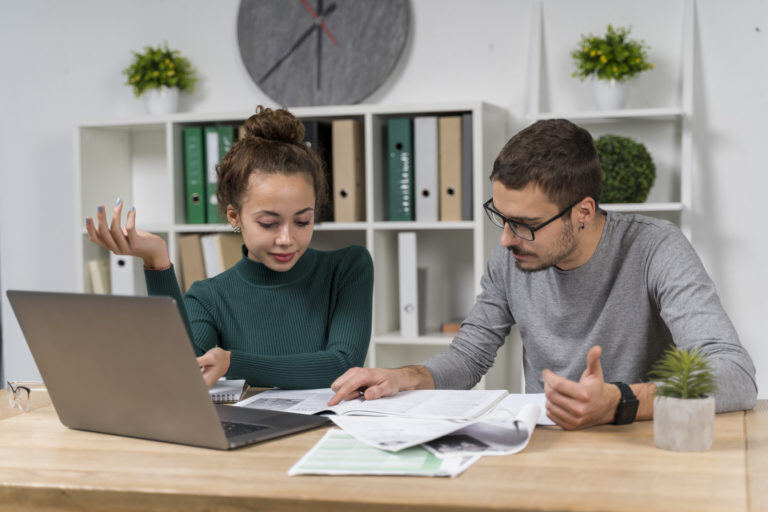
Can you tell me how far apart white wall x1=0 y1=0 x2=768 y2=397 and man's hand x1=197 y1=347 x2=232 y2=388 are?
5.28ft

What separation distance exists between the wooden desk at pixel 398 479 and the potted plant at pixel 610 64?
1.55 m

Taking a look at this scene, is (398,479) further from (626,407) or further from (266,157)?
(266,157)

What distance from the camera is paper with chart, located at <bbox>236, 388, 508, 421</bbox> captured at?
117 cm

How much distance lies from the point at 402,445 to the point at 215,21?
2.37 meters

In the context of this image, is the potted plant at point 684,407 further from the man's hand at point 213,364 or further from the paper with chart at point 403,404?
the man's hand at point 213,364

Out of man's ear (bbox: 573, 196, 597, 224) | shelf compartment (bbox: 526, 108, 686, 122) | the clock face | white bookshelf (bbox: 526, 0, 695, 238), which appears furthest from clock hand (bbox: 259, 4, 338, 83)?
man's ear (bbox: 573, 196, 597, 224)

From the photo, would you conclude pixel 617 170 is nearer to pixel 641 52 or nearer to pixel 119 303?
pixel 641 52

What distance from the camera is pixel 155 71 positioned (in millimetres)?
2869

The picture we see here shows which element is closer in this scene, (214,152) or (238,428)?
(238,428)

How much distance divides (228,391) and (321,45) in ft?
5.64

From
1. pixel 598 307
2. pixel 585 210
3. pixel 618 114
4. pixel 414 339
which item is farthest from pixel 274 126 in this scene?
pixel 618 114

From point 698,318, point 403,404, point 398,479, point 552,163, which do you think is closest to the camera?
point 398,479

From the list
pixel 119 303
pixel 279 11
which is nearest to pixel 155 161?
pixel 279 11

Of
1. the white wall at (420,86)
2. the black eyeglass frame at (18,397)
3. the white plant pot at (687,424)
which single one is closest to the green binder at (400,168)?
the white wall at (420,86)
